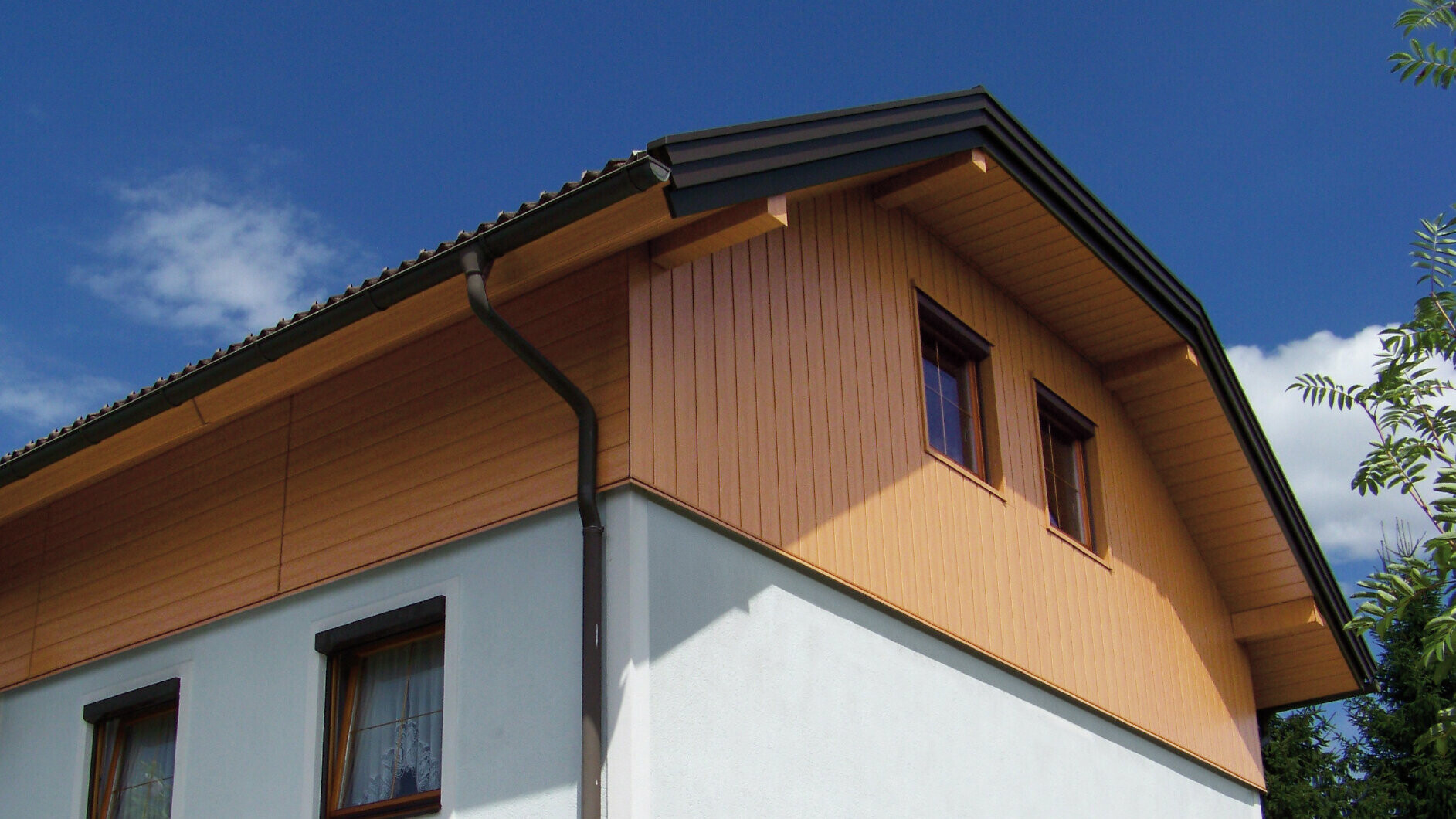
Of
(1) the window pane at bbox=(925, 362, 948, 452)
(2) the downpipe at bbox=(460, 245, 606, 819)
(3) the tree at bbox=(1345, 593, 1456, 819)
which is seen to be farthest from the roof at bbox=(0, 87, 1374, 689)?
(3) the tree at bbox=(1345, 593, 1456, 819)

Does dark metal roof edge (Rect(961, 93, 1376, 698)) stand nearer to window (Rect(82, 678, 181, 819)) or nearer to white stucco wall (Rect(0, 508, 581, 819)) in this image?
white stucco wall (Rect(0, 508, 581, 819))

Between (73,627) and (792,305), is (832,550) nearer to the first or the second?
(792,305)

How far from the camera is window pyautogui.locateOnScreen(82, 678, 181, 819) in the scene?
31.0 ft

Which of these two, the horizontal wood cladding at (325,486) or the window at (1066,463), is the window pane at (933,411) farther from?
the horizontal wood cladding at (325,486)

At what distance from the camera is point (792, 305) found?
9141 mm

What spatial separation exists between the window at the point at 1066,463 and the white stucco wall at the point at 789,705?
199 cm

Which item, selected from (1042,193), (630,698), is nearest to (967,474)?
(1042,193)

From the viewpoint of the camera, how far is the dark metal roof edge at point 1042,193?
738 centimetres

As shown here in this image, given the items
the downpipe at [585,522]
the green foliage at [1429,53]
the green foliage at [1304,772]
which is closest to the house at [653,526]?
the downpipe at [585,522]

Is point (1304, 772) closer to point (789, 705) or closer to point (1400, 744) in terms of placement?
point (1400, 744)

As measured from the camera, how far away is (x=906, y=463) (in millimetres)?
9727

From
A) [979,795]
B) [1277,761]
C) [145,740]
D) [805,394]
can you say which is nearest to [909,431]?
[805,394]

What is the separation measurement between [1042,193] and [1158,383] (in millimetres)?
2919

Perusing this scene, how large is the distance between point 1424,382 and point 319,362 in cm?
550
